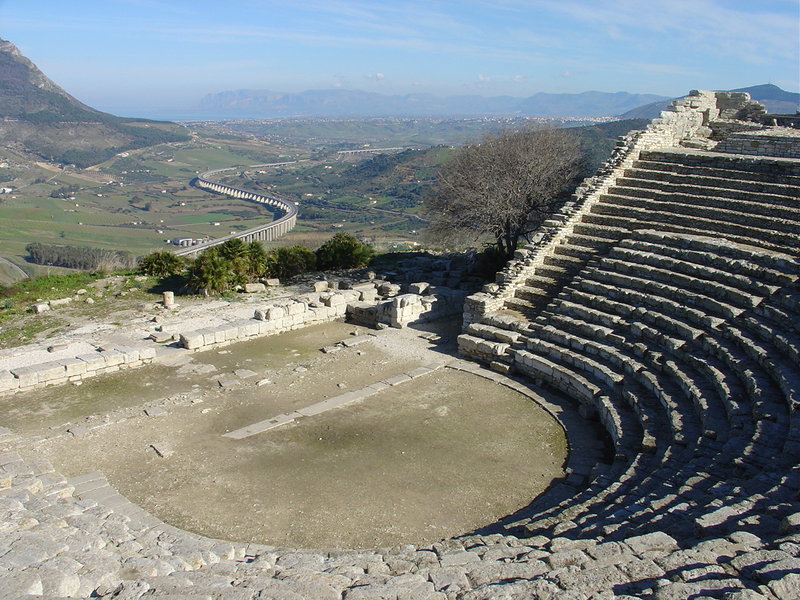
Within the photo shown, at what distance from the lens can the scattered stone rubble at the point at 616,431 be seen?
19.4 feet

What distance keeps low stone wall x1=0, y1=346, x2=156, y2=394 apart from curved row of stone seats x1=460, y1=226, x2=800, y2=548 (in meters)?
8.02

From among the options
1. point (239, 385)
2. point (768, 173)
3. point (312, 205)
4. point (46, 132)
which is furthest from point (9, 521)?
point (46, 132)

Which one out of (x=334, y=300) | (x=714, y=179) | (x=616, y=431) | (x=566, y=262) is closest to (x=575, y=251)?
(x=566, y=262)

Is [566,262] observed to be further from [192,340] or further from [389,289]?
[192,340]

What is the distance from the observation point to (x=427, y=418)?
12.6 metres

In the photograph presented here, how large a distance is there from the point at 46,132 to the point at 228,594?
417ft

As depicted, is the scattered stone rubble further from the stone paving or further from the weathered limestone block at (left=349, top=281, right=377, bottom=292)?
the stone paving

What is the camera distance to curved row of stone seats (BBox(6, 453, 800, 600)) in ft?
18.1

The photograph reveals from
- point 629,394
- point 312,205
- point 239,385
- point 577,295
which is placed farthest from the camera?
point 312,205

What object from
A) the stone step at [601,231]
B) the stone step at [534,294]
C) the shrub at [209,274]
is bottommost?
the shrub at [209,274]

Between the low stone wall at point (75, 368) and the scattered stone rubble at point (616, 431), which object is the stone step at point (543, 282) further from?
the low stone wall at point (75, 368)

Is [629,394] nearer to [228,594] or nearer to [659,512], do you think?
[659,512]

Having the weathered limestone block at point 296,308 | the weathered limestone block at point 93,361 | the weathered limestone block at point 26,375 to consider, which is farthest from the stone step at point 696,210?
the weathered limestone block at point 26,375

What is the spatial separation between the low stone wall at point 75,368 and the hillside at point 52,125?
104334mm
